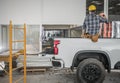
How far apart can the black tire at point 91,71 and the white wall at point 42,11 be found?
16.2ft

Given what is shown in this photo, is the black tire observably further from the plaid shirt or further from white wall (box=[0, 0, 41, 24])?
white wall (box=[0, 0, 41, 24])

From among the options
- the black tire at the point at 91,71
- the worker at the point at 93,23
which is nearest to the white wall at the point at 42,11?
the worker at the point at 93,23

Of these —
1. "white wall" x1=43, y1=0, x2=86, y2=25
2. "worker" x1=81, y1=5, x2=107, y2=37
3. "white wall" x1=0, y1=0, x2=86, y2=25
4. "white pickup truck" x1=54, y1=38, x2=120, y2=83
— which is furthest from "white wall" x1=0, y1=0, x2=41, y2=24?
"white pickup truck" x1=54, y1=38, x2=120, y2=83

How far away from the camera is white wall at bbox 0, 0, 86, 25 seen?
10641 millimetres

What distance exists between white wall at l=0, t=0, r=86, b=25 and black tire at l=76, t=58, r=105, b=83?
16.2 ft

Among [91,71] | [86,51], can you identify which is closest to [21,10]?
[86,51]

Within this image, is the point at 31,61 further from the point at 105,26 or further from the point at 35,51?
the point at 105,26

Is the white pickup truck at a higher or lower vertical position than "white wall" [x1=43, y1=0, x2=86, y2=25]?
lower

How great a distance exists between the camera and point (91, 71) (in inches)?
235

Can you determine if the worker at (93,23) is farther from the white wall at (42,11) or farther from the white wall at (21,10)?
the white wall at (21,10)

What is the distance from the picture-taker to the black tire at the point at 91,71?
19.5 ft

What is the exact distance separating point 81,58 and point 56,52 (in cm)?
70

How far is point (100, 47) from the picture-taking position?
605cm

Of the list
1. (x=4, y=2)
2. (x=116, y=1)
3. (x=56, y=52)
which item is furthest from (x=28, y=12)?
(x=56, y=52)
